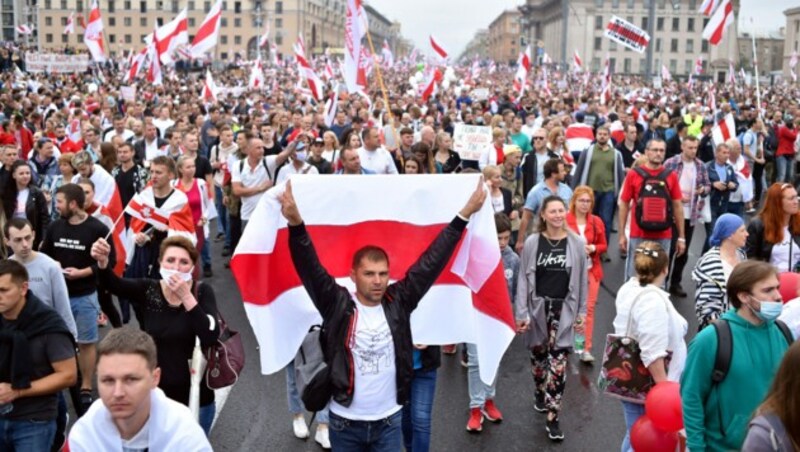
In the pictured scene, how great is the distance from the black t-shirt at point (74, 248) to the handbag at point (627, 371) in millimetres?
3676

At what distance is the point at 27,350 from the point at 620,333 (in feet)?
10.4

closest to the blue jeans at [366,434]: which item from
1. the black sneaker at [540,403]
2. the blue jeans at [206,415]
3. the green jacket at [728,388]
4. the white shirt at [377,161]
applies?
the blue jeans at [206,415]

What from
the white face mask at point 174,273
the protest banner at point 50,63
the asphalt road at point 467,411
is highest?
the protest banner at point 50,63

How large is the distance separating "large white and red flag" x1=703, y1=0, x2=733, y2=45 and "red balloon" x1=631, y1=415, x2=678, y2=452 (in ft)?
60.4

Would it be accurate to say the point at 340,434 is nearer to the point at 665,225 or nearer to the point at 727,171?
the point at 665,225

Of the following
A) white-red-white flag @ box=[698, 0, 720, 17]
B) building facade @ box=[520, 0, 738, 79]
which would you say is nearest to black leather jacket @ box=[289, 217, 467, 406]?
white-red-white flag @ box=[698, 0, 720, 17]

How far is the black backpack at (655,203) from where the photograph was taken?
27.9 ft

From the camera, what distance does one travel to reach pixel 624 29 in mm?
23891

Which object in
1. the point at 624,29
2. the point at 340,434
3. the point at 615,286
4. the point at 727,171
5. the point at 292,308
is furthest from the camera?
the point at 624,29

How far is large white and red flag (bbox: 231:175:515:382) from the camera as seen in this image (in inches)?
171

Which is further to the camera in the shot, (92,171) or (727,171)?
(727,171)

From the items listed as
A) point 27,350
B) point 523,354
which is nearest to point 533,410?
point 523,354

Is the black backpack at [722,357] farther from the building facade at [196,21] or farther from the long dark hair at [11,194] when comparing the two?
the building facade at [196,21]

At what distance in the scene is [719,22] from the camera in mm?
21109
